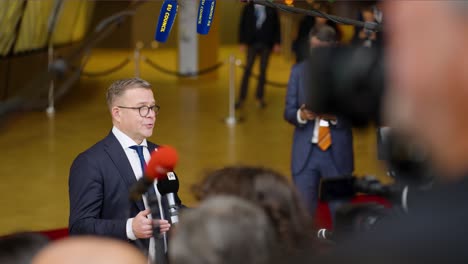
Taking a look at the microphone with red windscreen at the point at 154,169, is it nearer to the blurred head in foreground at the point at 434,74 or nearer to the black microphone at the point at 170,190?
the black microphone at the point at 170,190

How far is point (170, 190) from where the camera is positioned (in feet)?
12.4

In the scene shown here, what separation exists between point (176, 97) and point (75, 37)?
97.0 inches

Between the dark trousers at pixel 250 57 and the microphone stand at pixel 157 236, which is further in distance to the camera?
the dark trousers at pixel 250 57

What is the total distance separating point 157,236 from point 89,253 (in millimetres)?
1212

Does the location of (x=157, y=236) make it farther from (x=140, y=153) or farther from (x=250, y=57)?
(x=250, y=57)

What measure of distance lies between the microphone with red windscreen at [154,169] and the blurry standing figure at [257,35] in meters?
10.6

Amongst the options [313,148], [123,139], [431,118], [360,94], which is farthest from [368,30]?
[313,148]

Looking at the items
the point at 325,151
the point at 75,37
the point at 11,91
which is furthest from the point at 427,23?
the point at 75,37

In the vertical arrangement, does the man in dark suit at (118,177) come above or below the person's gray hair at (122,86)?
below

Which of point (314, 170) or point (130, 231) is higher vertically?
point (130, 231)

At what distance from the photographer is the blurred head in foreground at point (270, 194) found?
2029mm

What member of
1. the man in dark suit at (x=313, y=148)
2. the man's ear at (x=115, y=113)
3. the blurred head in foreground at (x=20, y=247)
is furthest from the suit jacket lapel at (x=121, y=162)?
the man in dark suit at (x=313, y=148)

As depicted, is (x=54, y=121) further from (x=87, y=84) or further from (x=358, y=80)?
(x=358, y=80)

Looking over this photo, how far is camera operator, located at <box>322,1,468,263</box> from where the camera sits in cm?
105
